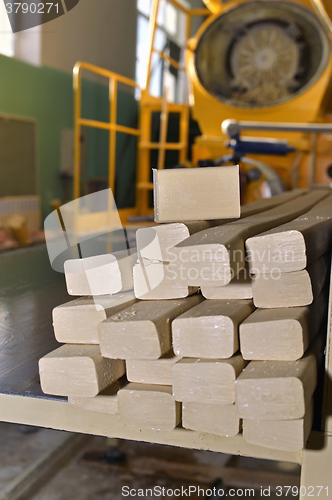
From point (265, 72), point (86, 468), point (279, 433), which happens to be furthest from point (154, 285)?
point (265, 72)

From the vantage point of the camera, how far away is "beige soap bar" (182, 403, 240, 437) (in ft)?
3.98

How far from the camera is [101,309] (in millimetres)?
1329

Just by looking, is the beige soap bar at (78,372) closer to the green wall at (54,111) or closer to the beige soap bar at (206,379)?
the beige soap bar at (206,379)

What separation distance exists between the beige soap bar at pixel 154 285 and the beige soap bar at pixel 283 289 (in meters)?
0.19

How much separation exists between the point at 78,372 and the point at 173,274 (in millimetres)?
370

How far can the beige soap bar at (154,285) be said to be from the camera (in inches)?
51.2

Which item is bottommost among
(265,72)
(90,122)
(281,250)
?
(281,250)

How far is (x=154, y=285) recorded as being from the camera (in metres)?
1.33

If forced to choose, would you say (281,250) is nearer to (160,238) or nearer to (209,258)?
(209,258)

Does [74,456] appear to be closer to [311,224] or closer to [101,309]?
[101,309]

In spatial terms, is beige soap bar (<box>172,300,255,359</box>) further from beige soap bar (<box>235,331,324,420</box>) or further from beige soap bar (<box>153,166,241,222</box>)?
beige soap bar (<box>153,166,241,222</box>)

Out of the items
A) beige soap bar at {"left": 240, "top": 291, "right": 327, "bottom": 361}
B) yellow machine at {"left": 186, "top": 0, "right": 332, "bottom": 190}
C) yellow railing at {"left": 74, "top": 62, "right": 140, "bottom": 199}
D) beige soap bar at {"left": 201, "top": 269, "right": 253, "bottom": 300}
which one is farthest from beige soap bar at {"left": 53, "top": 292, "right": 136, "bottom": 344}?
yellow railing at {"left": 74, "top": 62, "right": 140, "bottom": 199}

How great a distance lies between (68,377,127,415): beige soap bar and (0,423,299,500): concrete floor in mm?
2312

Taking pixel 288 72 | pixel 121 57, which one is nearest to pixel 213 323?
pixel 288 72
